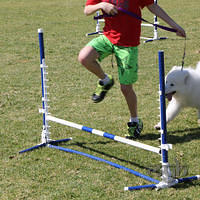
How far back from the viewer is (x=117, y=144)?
4.99 metres

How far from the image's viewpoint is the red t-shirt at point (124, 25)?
15.2ft

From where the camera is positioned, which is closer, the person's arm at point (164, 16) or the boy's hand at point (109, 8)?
the boy's hand at point (109, 8)

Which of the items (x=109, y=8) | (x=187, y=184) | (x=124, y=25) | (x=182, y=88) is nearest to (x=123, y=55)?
(x=124, y=25)

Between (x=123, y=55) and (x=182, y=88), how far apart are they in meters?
0.90

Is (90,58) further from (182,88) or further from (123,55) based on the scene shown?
(182,88)

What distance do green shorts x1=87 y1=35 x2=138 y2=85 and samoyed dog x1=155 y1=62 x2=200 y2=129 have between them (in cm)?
52

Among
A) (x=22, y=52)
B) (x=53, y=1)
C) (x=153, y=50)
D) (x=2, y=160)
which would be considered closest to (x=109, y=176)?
(x=2, y=160)

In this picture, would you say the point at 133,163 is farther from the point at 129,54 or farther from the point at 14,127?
the point at 14,127

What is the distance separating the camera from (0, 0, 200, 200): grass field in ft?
12.9

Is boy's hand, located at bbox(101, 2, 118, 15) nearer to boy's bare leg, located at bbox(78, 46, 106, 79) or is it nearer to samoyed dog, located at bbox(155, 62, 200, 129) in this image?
boy's bare leg, located at bbox(78, 46, 106, 79)

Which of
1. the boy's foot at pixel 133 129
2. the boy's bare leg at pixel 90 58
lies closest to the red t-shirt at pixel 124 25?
the boy's bare leg at pixel 90 58

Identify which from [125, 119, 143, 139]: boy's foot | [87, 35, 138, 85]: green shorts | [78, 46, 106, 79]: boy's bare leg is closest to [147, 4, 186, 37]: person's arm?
[87, 35, 138, 85]: green shorts

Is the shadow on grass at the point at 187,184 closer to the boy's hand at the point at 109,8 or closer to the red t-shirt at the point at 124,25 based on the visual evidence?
the red t-shirt at the point at 124,25

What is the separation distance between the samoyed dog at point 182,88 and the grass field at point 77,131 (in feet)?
1.22
